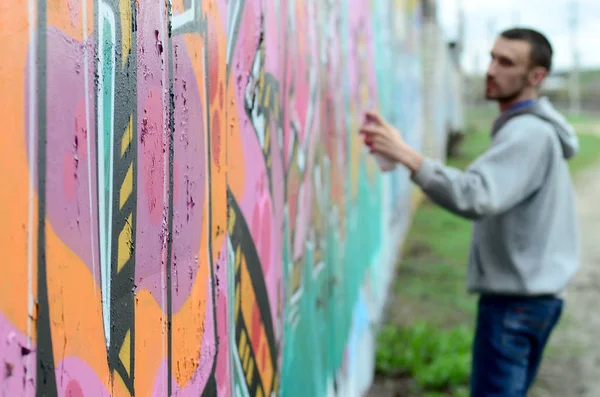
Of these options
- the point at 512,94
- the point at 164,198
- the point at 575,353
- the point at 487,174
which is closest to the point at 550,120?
the point at 512,94

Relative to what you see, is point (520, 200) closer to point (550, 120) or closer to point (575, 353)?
point (550, 120)

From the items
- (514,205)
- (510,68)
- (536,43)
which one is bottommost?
(514,205)

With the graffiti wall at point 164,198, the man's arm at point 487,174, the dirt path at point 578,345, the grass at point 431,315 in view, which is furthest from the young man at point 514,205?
the dirt path at point 578,345

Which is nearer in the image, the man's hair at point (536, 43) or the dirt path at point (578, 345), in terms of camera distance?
the man's hair at point (536, 43)

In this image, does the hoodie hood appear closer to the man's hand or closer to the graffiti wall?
the man's hand

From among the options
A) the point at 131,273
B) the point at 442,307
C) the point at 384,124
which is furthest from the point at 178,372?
the point at 442,307

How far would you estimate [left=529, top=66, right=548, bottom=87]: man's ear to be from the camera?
10.3 ft

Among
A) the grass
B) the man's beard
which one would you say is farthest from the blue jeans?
the grass

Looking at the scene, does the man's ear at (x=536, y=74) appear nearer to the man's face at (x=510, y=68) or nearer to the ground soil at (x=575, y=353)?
the man's face at (x=510, y=68)

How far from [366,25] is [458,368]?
2239mm

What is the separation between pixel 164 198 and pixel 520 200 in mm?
1988

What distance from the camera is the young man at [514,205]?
2.92 m

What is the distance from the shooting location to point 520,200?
301 cm

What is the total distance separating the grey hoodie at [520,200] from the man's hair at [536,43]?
0.55 feet
